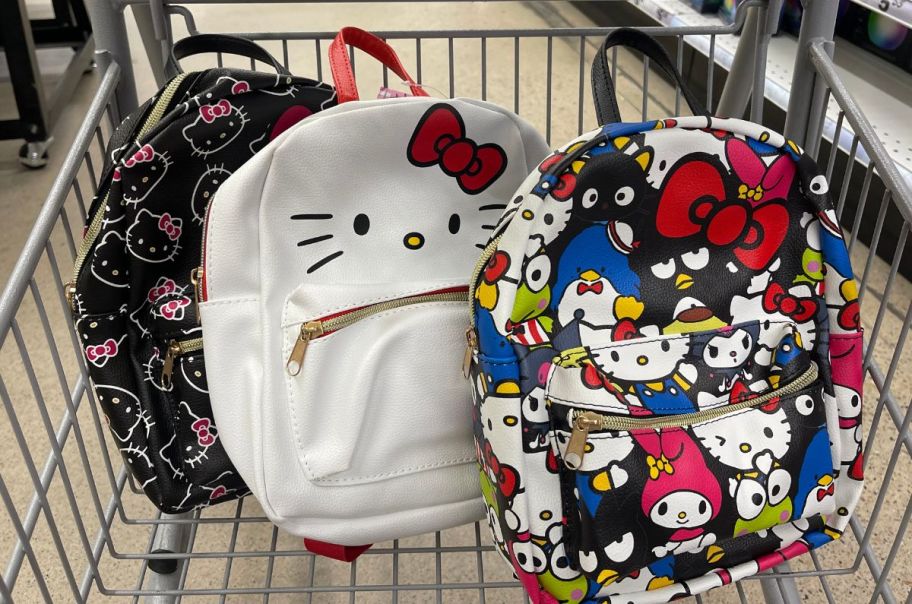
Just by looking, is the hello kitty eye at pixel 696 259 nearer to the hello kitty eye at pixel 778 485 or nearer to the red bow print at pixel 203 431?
the hello kitty eye at pixel 778 485

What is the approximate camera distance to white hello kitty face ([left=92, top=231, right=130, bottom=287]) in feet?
2.31

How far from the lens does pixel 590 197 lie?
650mm

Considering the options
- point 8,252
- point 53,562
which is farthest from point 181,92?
point 8,252

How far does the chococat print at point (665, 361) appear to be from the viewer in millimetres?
648

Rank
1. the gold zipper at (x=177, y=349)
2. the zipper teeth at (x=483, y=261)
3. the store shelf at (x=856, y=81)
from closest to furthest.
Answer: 1. the zipper teeth at (x=483, y=261)
2. the gold zipper at (x=177, y=349)
3. the store shelf at (x=856, y=81)

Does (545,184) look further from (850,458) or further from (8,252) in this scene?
(8,252)

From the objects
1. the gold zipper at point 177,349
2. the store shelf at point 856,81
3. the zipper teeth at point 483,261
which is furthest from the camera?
the store shelf at point 856,81

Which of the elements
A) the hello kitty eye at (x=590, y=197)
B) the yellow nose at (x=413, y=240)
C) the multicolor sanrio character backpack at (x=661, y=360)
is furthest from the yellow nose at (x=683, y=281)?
the yellow nose at (x=413, y=240)

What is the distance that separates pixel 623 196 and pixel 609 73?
11 cm

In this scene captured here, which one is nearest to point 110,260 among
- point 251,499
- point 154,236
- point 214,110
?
point 154,236

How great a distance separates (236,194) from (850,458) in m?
0.55

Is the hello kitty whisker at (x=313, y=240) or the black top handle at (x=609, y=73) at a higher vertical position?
the black top handle at (x=609, y=73)

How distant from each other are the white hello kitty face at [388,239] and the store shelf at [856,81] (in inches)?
38.4

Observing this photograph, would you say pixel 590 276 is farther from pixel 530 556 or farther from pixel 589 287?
pixel 530 556
